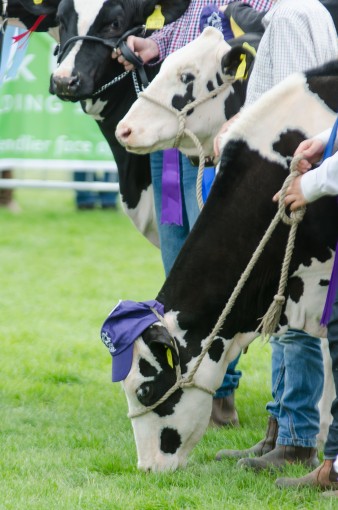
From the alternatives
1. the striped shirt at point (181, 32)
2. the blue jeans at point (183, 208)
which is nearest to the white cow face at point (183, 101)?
the blue jeans at point (183, 208)

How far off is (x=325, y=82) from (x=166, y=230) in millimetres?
1626

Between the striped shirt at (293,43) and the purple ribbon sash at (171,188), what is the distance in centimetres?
87

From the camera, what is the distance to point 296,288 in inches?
153

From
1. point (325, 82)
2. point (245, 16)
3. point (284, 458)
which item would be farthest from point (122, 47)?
point (284, 458)

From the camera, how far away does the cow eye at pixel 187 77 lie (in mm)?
4605

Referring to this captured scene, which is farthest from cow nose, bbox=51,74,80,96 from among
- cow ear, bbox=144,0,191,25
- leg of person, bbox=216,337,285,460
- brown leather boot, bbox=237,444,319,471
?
brown leather boot, bbox=237,444,319,471

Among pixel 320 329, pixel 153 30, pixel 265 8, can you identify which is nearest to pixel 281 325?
pixel 320 329

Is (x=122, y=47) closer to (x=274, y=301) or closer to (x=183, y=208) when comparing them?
(x=183, y=208)

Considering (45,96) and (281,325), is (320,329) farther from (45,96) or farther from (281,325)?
(45,96)

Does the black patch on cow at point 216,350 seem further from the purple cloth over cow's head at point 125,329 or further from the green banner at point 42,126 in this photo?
the green banner at point 42,126

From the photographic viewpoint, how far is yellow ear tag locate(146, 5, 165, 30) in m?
5.32

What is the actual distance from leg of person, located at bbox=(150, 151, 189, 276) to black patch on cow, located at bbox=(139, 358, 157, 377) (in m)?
1.29

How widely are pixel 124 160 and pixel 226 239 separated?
5.77ft

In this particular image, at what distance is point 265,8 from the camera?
196 inches
